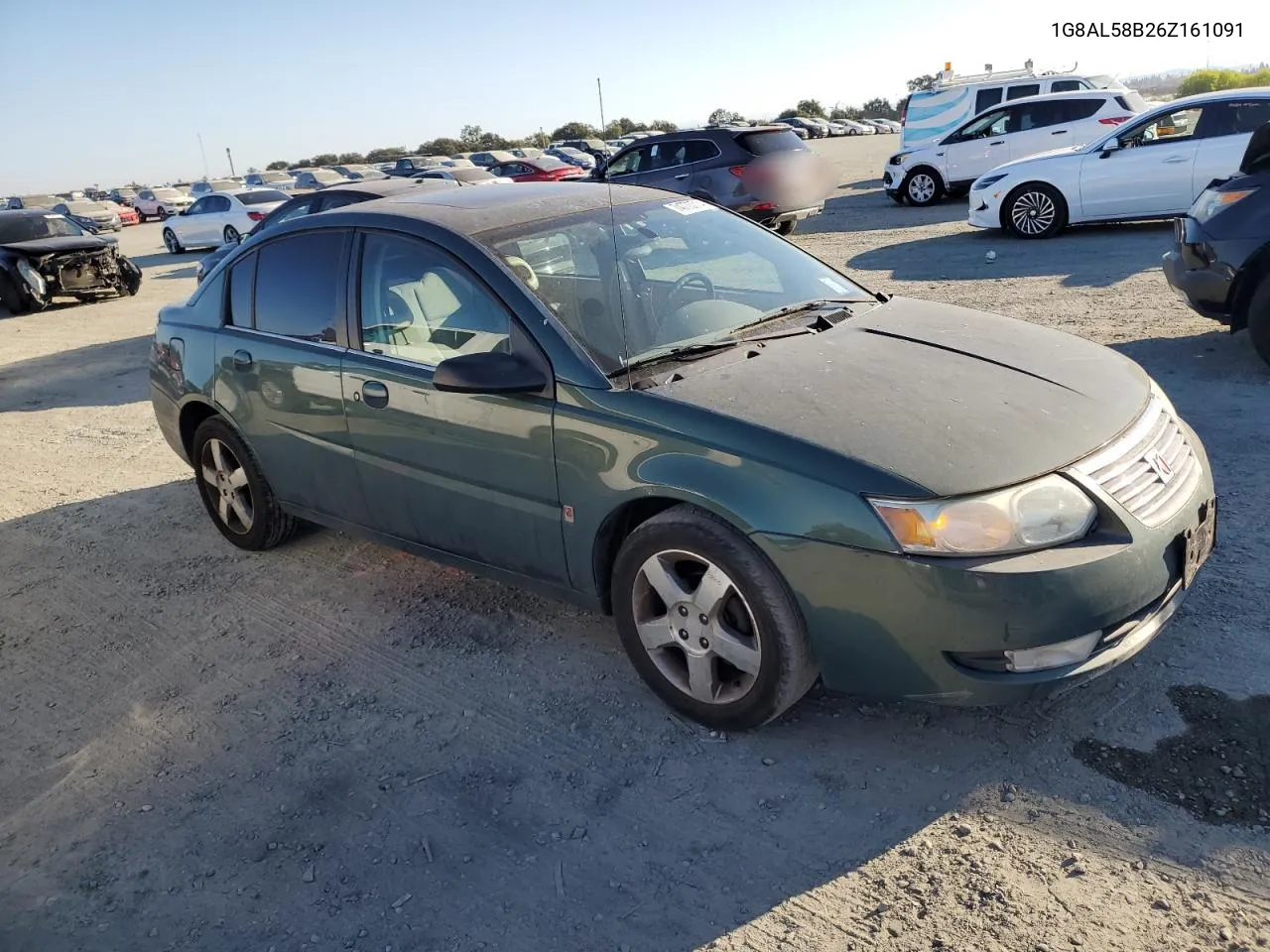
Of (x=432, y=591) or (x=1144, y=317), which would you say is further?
(x=1144, y=317)

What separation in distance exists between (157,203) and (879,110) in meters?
66.5

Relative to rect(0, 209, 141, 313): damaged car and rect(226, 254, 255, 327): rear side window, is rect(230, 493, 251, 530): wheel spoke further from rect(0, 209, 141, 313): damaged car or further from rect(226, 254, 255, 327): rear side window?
rect(0, 209, 141, 313): damaged car

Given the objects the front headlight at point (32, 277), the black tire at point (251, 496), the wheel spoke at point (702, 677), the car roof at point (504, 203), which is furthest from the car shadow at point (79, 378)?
the wheel spoke at point (702, 677)

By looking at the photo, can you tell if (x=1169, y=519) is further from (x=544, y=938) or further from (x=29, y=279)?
(x=29, y=279)

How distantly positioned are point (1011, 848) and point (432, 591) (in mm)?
2671

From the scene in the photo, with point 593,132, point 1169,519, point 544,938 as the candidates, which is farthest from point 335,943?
point 593,132

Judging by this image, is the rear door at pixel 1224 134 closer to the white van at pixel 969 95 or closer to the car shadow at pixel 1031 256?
the car shadow at pixel 1031 256

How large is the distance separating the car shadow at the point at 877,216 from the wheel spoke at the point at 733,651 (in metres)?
13.2

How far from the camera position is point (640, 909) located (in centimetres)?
253

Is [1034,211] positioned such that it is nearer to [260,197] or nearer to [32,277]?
[32,277]

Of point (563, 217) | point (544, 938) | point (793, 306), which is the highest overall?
point (563, 217)

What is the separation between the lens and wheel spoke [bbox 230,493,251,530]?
16.1ft

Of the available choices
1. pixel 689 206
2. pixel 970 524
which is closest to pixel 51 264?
pixel 689 206

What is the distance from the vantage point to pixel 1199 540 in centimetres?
303
